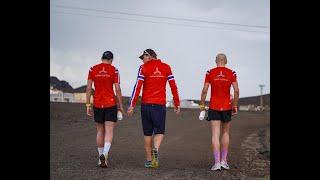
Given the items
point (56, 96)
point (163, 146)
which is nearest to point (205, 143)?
point (163, 146)

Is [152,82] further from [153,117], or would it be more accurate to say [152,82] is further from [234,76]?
[234,76]

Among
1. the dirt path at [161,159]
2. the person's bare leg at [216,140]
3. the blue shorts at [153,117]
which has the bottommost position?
the dirt path at [161,159]

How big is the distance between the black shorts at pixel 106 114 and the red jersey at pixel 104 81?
0.07m

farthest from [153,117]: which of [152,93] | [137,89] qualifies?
[137,89]

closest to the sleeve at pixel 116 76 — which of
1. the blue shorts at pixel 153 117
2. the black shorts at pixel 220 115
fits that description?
the blue shorts at pixel 153 117

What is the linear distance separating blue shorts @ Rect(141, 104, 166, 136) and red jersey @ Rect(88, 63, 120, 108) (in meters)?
0.59

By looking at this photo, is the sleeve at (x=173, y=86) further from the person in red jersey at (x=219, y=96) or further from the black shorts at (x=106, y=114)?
the black shorts at (x=106, y=114)

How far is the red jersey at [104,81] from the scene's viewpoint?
10.2m
